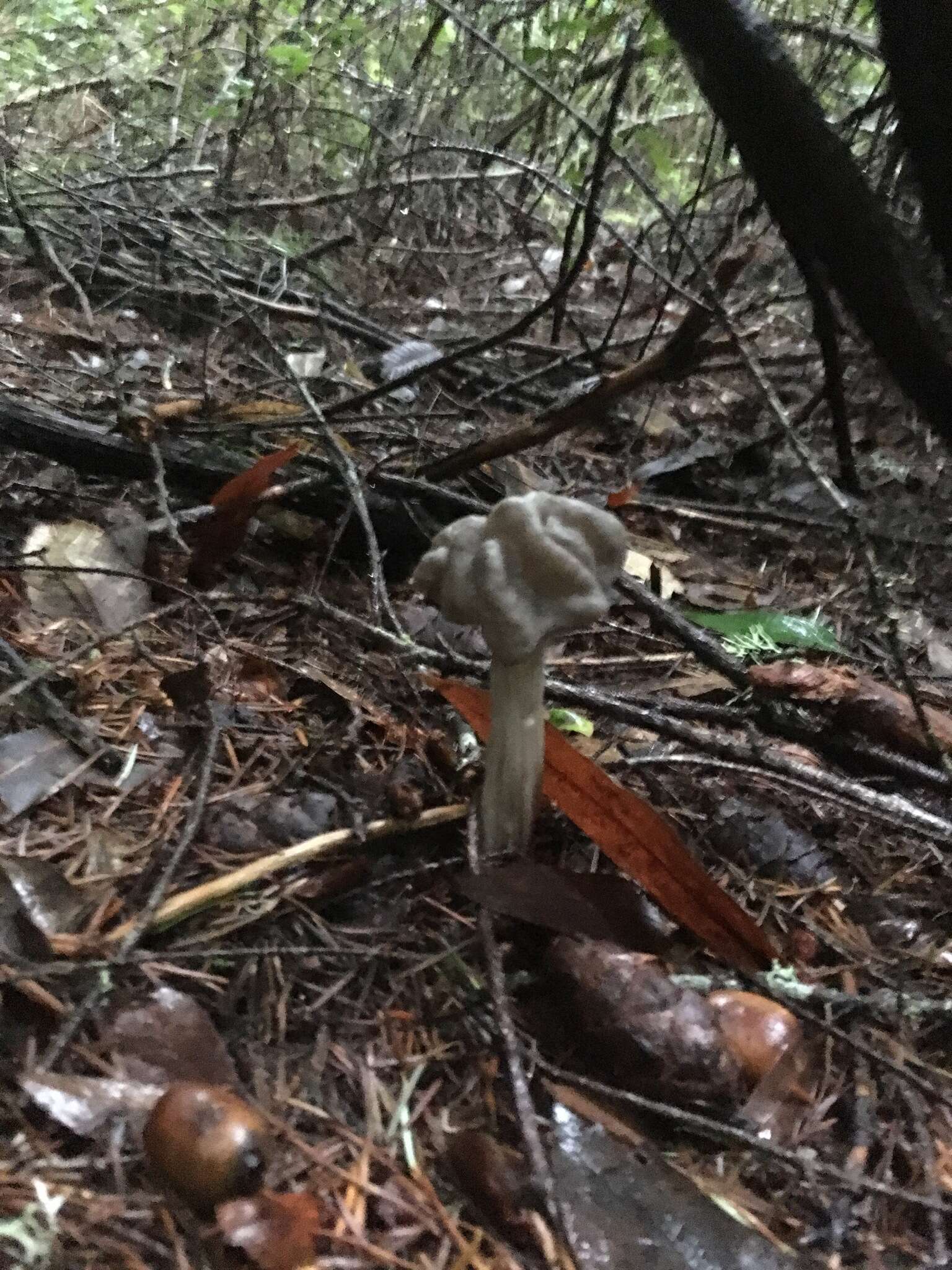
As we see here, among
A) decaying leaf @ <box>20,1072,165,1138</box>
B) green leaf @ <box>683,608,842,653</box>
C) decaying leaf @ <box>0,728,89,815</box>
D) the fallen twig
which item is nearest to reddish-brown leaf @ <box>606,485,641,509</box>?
green leaf @ <box>683,608,842,653</box>

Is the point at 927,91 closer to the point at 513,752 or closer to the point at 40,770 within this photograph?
the point at 513,752

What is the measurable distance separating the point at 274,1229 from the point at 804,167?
199cm

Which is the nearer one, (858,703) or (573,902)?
(573,902)

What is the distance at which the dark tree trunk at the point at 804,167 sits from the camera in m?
1.84

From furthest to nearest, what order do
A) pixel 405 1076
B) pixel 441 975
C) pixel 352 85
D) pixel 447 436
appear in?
1. pixel 352 85
2. pixel 447 436
3. pixel 441 975
4. pixel 405 1076

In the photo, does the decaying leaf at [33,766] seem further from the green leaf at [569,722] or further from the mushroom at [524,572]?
the green leaf at [569,722]

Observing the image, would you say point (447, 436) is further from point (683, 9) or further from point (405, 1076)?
point (405, 1076)

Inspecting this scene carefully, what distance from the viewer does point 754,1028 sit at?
1615 millimetres

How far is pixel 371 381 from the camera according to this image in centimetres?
429

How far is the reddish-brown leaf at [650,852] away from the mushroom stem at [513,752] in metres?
0.06

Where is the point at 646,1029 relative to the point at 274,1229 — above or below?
below

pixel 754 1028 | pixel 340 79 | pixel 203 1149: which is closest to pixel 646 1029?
pixel 754 1028

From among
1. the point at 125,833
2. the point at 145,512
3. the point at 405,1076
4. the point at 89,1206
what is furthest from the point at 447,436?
the point at 89,1206

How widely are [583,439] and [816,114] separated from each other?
2.64m
